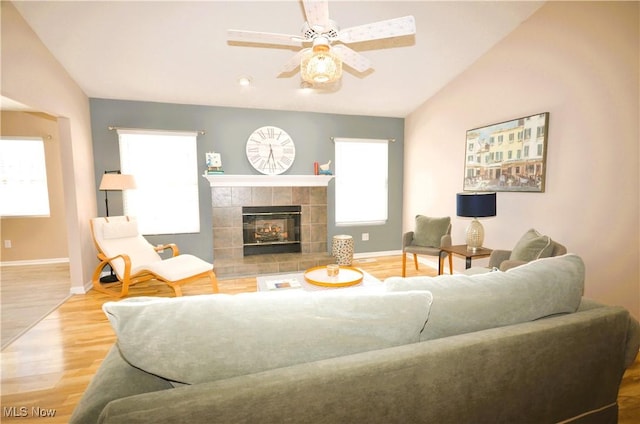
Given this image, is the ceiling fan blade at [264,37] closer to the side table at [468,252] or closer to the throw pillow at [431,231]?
the side table at [468,252]

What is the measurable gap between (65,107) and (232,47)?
203 centimetres

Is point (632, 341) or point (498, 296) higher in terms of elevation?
point (498, 296)

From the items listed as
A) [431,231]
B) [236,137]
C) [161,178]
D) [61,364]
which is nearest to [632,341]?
[431,231]

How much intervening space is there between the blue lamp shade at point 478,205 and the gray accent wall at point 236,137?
7.31 feet

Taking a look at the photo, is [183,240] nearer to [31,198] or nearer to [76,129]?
[76,129]

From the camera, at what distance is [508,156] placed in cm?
340

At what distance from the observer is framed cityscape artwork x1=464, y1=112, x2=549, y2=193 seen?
307 cm

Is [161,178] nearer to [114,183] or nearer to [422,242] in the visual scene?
[114,183]

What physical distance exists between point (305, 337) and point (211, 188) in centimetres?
389

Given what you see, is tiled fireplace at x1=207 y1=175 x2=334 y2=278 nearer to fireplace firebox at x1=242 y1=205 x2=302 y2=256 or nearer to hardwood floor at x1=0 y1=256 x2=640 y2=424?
fireplace firebox at x1=242 y1=205 x2=302 y2=256

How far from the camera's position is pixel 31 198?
4.89 meters

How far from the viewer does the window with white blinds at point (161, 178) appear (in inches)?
166

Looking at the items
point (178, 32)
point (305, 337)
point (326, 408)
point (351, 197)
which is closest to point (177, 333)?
point (305, 337)

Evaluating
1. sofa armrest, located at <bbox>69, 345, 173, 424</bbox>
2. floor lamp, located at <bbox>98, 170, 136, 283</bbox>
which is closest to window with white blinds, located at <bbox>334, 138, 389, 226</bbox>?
floor lamp, located at <bbox>98, 170, 136, 283</bbox>
